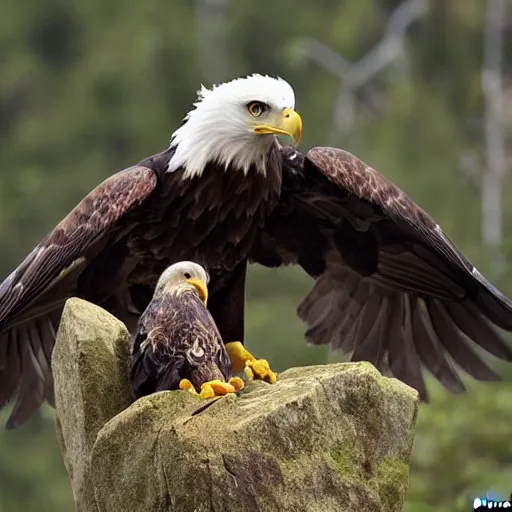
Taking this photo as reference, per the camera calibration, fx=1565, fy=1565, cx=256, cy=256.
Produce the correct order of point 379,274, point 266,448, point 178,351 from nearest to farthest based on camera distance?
point 266,448, point 178,351, point 379,274

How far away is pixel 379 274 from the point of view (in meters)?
6.83

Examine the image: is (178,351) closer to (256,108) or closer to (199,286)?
(199,286)

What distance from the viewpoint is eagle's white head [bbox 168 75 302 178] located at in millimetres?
5824

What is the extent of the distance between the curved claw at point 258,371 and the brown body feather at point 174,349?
604 mm

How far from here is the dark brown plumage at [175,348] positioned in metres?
4.85

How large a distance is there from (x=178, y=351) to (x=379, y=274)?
2.12m

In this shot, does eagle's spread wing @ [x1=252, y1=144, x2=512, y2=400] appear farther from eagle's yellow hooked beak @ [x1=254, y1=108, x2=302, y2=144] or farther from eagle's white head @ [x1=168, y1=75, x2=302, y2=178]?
eagle's yellow hooked beak @ [x1=254, y1=108, x2=302, y2=144]

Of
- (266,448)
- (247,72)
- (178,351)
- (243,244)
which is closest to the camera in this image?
(266,448)

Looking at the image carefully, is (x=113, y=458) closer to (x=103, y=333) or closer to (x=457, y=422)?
(x=103, y=333)

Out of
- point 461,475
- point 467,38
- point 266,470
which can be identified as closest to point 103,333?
point 266,470

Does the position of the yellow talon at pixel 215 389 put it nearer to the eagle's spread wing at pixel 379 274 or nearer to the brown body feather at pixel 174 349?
the brown body feather at pixel 174 349

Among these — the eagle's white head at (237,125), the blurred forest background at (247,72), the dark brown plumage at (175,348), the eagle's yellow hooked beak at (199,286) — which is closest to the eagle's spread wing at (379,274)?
the eagle's white head at (237,125)

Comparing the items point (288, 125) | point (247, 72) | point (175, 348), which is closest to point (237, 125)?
point (288, 125)

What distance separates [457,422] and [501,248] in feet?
7.62
